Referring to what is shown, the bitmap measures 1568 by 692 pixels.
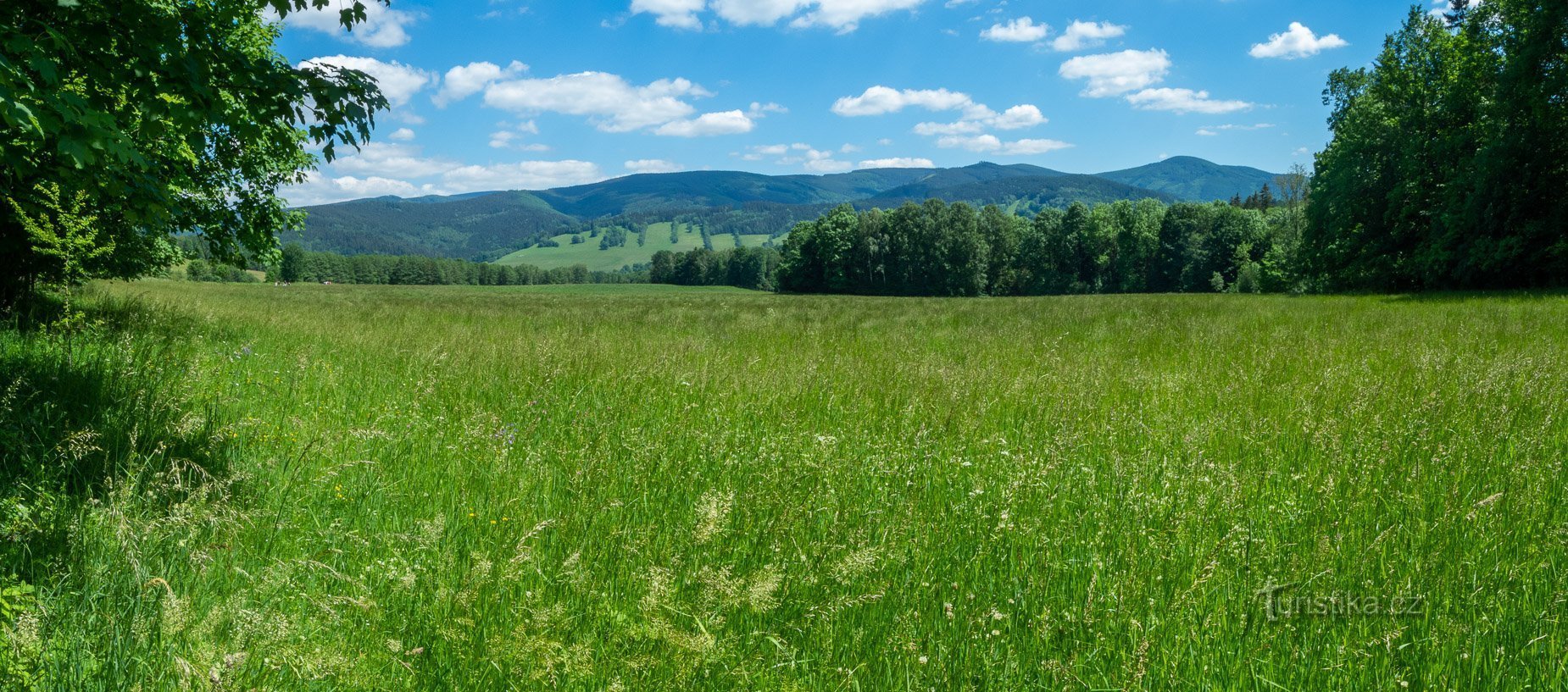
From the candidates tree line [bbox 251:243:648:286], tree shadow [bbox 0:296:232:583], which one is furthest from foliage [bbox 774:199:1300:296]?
tree shadow [bbox 0:296:232:583]

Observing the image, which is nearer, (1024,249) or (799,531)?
(799,531)

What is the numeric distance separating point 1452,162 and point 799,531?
43.4 meters

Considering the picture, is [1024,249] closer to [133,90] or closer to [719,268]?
[719,268]

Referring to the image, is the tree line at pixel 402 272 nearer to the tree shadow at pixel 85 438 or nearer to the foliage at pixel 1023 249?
the foliage at pixel 1023 249

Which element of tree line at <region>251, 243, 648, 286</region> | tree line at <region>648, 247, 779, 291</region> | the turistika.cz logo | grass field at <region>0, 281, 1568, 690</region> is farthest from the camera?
tree line at <region>251, 243, 648, 286</region>

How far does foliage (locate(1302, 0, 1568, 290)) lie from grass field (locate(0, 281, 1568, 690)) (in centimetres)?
2853

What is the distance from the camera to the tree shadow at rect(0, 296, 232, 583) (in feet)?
9.30

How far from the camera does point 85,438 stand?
11.1 feet

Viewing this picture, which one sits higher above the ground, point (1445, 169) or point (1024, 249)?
point (1445, 169)

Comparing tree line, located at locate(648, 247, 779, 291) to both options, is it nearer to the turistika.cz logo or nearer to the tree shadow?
the tree shadow

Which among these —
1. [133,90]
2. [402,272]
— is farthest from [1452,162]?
[402,272]

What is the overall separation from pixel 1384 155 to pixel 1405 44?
5285 millimetres

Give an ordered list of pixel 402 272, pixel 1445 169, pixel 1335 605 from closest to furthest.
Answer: pixel 1335 605 → pixel 1445 169 → pixel 402 272

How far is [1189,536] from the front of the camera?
3.00 metres
